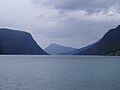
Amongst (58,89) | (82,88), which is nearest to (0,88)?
(58,89)

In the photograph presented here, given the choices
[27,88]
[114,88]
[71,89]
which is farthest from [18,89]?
[114,88]

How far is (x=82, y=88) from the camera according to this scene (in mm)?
67875

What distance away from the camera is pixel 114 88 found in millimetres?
66688

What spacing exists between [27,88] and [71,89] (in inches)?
465

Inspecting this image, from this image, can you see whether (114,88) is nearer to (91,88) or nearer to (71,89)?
(91,88)

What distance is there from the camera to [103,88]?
2640 inches

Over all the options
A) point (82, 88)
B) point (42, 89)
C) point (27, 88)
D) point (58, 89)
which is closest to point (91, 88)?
point (82, 88)

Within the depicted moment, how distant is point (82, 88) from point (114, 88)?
327 inches

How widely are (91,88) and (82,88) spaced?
93.1 inches

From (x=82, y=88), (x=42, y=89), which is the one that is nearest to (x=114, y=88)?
(x=82, y=88)

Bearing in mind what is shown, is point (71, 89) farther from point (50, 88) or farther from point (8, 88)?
point (8, 88)

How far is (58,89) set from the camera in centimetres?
6719

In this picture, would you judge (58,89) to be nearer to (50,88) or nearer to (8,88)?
(50,88)

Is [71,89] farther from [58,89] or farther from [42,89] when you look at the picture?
[42,89]
